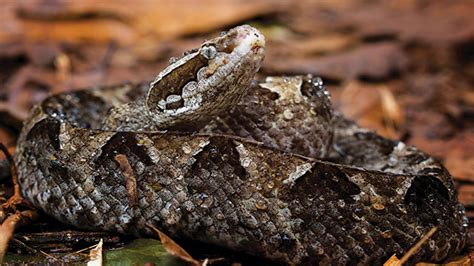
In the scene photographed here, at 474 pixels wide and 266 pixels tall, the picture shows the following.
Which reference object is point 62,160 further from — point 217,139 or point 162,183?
point 217,139

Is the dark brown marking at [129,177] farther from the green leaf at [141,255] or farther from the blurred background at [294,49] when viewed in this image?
the blurred background at [294,49]

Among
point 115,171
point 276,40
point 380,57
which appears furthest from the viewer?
point 276,40

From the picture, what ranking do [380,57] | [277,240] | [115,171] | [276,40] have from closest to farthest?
[277,240], [115,171], [380,57], [276,40]

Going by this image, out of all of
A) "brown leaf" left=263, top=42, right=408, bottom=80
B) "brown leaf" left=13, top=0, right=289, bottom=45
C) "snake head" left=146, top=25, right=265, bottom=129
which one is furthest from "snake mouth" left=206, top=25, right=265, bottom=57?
"brown leaf" left=13, top=0, right=289, bottom=45

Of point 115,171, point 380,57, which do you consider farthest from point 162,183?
point 380,57

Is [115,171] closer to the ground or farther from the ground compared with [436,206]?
farther from the ground

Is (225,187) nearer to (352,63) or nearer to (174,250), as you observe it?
(174,250)

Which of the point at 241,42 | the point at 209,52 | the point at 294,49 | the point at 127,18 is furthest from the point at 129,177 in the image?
the point at 127,18
